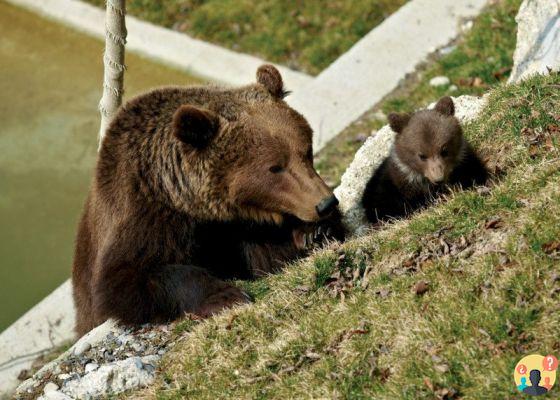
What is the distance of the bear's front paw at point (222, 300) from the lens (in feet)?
20.7

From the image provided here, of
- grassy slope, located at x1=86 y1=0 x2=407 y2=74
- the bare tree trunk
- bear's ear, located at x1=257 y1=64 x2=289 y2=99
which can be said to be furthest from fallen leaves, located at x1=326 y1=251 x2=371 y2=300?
grassy slope, located at x1=86 y1=0 x2=407 y2=74

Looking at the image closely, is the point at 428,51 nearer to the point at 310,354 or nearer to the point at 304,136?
the point at 304,136

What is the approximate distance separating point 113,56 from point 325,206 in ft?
11.8

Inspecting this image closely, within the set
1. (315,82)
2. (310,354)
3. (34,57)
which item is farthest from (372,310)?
(34,57)

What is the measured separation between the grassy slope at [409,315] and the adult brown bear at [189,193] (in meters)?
0.39

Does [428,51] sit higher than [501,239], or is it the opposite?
[428,51]

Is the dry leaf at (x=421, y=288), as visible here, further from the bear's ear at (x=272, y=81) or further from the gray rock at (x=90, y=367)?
the gray rock at (x=90, y=367)

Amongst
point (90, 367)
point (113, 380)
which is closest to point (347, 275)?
point (113, 380)

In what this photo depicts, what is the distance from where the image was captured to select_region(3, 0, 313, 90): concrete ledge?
14039mm

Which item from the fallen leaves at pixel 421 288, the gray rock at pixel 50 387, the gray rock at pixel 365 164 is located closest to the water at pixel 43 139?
the gray rock at pixel 365 164

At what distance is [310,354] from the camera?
540cm

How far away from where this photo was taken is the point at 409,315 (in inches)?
209

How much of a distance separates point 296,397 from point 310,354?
1.21 ft

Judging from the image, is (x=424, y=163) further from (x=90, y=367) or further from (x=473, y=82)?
(x=473, y=82)
